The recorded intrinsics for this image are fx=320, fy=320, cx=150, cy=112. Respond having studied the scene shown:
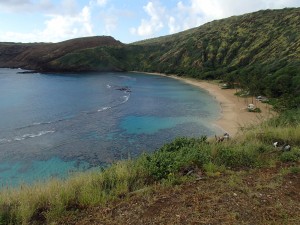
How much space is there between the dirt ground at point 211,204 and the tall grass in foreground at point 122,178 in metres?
0.46

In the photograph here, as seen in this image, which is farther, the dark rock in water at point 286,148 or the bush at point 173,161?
the dark rock in water at point 286,148

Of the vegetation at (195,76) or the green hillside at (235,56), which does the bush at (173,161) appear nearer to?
the vegetation at (195,76)

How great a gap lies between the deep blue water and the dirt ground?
6391 millimetres

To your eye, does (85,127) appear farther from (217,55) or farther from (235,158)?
(217,55)

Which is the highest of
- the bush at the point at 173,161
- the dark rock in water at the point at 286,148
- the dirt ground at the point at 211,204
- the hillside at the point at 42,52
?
the hillside at the point at 42,52

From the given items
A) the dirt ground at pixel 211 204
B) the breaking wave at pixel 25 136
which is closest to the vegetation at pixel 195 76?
the dirt ground at pixel 211 204

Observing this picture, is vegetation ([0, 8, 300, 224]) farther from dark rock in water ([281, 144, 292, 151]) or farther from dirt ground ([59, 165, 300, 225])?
dirt ground ([59, 165, 300, 225])

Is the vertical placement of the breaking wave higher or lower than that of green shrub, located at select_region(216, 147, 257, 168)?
lower

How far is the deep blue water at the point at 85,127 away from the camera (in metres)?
27.5

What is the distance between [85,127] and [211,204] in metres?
33.7

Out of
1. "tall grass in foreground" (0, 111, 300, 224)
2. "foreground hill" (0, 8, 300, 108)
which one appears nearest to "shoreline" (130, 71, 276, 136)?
"foreground hill" (0, 8, 300, 108)

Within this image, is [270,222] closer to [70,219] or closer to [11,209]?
[70,219]

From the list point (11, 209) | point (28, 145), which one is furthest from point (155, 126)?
point (11, 209)

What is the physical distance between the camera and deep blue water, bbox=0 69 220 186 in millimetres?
27453
